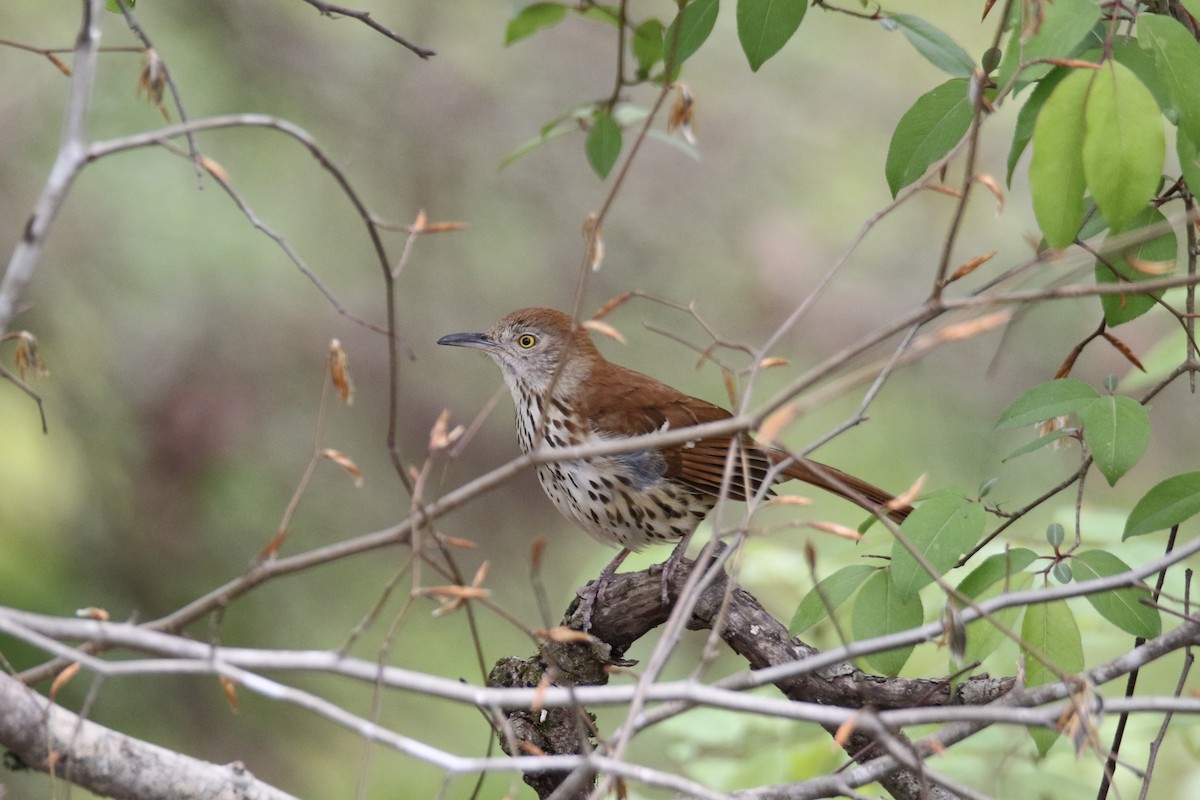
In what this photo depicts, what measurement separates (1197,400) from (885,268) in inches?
63.6

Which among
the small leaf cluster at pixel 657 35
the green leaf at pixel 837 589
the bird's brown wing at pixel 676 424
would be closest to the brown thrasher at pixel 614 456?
the bird's brown wing at pixel 676 424

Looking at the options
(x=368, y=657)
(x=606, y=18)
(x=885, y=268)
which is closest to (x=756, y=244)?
(x=885, y=268)

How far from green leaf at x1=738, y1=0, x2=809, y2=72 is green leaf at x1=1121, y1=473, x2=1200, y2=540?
93 centimetres

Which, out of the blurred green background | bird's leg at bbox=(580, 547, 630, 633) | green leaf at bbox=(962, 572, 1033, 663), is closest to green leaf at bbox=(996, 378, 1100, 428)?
green leaf at bbox=(962, 572, 1033, 663)

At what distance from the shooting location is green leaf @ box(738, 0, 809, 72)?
6.75ft

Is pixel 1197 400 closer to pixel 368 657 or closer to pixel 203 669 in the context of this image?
pixel 368 657

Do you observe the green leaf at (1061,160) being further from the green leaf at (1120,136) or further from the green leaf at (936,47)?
the green leaf at (936,47)

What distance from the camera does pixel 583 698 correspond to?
1.44 metres

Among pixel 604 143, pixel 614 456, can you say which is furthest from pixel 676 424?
pixel 604 143

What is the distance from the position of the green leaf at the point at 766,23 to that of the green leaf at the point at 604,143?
0.29 m

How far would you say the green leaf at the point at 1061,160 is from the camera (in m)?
1.60

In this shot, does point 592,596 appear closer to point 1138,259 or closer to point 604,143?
point 604,143

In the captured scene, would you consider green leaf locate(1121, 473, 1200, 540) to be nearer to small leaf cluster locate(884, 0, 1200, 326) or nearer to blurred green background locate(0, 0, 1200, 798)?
→ small leaf cluster locate(884, 0, 1200, 326)

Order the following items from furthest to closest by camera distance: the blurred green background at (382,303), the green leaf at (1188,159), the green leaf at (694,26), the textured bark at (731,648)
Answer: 1. the blurred green background at (382,303)
2. the textured bark at (731,648)
3. the green leaf at (694,26)
4. the green leaf at (1188,159)
